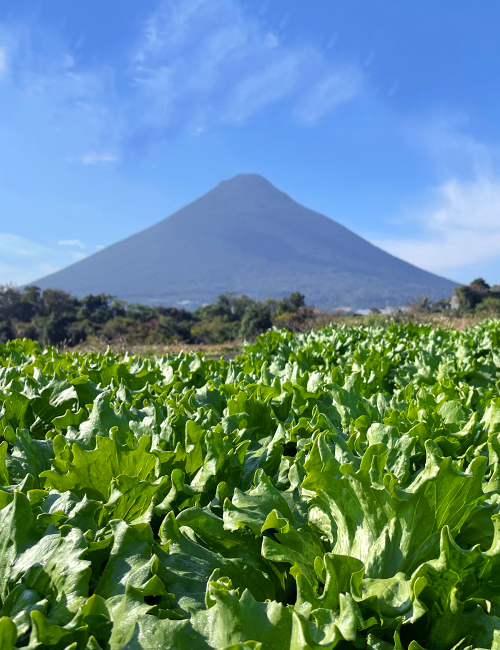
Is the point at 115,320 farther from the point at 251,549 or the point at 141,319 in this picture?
the point at 251,549

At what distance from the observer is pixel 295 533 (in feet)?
3.80

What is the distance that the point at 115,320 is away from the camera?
2994 centimetres

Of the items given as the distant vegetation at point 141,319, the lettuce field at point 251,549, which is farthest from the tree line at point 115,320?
the lettuce field at point 251,549

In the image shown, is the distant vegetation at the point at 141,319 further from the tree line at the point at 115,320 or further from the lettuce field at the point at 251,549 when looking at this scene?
the lettuce field at the point at 251,549

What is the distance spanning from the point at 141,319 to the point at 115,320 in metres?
2.28

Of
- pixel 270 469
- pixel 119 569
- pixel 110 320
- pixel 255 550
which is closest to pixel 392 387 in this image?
pixel 270 469

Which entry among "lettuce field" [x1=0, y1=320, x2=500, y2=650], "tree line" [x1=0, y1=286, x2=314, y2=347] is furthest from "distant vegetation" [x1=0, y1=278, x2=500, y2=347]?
"lettuce field" [x1=0, y1=320, x2=500, y2=650]

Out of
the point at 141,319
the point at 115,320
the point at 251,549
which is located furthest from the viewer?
the point at 141,319

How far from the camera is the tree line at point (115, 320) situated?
27875 millimetres

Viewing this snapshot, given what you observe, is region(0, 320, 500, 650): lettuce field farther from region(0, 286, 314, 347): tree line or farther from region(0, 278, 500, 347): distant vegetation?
region(0, 286, 314, 347): tree line

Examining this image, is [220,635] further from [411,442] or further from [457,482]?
[411,442]

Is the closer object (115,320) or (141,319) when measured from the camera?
(115,320)

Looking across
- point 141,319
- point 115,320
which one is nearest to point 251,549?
point 115,320

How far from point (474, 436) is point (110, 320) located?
29.7 m
